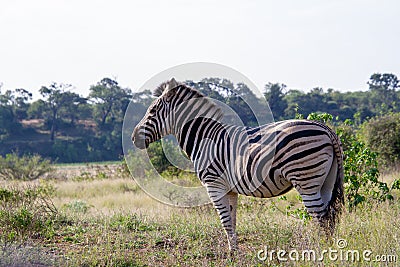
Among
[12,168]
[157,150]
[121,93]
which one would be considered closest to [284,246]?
[157,150]

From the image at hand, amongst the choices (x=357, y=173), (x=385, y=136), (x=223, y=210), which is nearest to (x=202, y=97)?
(x=223, y=210)

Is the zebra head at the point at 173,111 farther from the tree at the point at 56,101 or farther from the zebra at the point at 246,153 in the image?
the tree at the point at 56,101

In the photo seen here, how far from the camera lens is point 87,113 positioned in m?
60.8

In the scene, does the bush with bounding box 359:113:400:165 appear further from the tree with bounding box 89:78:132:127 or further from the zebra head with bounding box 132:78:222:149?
the tree with bounding box 89:78:132:127

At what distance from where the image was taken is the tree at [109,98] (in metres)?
57.1

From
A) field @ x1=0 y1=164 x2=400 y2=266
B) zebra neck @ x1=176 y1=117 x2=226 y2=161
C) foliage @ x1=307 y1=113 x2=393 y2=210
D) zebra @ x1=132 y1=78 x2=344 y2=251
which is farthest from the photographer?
foliage @ x1=307 y1=113 x2=393 y2=210

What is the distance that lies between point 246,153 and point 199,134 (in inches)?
35.6

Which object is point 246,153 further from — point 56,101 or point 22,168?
point 56,101

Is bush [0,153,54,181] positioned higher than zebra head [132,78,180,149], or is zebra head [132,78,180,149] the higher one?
zebra head [132,78,180,149]

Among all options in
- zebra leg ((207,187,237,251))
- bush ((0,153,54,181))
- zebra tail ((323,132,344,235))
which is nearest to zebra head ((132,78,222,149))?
zebra leg ((207,187,237,251))

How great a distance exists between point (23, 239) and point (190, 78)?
357cm

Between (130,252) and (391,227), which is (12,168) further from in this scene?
(391,227)

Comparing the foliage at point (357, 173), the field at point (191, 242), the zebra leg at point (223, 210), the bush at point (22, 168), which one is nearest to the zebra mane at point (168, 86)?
the zebra leg at point (223, 210)

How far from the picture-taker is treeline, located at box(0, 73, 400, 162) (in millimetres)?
48500
